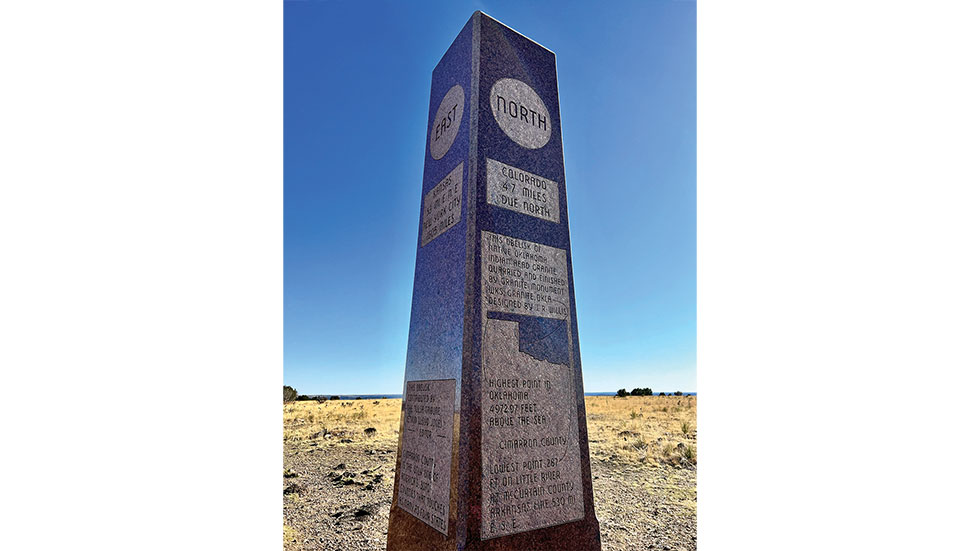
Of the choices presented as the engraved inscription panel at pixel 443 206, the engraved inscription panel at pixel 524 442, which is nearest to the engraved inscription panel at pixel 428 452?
the engraved inscription panel at pixel 524 442

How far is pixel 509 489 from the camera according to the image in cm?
382

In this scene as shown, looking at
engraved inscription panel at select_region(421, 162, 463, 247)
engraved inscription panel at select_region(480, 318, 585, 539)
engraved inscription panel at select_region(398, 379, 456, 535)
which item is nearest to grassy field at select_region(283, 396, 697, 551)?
engraved inscription panel at select_region(480, 318, 585, 539)

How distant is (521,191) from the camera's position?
455 cm

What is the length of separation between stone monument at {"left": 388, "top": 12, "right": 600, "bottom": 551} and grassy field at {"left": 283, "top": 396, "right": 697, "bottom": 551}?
111 cm

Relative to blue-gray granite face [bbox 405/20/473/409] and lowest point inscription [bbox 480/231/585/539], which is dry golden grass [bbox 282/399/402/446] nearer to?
blue-gray granite face [bbox 405/20/473/409]

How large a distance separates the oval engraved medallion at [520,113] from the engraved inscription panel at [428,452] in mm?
2242

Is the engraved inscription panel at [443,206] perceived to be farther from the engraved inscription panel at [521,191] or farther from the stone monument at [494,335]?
the engraved inscription panel at [521,191]

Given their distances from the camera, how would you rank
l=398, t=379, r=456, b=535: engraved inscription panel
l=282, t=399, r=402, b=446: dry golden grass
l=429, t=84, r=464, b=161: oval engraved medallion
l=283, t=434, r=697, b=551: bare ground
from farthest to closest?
1. l=282, t=399, r=402, b=446: dry golden grass
2. l=283, t=434, r=697, b=551: bare ground
3. l=429, t=84, r=464, b=161: oval engraved medallion
4. l=398, t=379, r=456, b=535: engraved inscription panel

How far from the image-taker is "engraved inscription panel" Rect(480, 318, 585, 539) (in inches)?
149

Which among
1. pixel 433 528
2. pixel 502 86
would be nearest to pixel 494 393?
pixel 433 528

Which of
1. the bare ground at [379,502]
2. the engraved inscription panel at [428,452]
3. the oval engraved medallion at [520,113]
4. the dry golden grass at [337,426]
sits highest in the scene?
the oval engraved medallion at [520,113]

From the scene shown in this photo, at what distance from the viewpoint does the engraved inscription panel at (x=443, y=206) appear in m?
4.48

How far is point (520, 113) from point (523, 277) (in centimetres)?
156

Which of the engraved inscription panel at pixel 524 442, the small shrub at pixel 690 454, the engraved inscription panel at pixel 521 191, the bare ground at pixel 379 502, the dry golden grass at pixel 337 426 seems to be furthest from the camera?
the dry golden grass at pixel 337 426
